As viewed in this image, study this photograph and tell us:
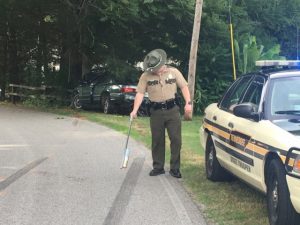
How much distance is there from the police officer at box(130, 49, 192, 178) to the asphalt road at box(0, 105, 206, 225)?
1.22ft

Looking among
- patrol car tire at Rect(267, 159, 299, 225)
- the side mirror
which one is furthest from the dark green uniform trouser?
patrol car tire at Rect(267, 159, 299, 225)

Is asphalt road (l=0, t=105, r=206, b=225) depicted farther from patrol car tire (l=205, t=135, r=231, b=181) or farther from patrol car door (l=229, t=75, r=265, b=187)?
patrol car door (l=229, t=75, r=265, b=187)

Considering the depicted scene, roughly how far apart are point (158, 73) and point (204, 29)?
46.2ft

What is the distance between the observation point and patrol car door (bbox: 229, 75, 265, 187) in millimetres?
6461

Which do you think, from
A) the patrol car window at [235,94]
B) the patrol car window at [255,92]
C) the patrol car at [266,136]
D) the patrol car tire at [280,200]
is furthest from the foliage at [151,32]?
the patrol car tire at [280,200]

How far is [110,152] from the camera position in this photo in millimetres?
11898

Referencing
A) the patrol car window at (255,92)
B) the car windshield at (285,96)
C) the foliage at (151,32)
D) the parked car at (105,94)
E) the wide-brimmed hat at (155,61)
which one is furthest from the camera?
the foliage at (151,32)

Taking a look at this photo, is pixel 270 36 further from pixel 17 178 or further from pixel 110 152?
pixel 17 178

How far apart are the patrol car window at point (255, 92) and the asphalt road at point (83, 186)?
4.69 feet

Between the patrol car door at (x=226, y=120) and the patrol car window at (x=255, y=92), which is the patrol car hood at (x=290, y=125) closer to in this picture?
the patrol car window at (x=255, y=92)

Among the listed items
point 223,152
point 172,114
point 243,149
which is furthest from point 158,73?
point 243,149

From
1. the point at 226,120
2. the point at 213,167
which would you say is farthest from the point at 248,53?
the point at 226,120

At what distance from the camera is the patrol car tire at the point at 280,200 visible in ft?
18.3

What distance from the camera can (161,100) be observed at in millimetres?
8984
